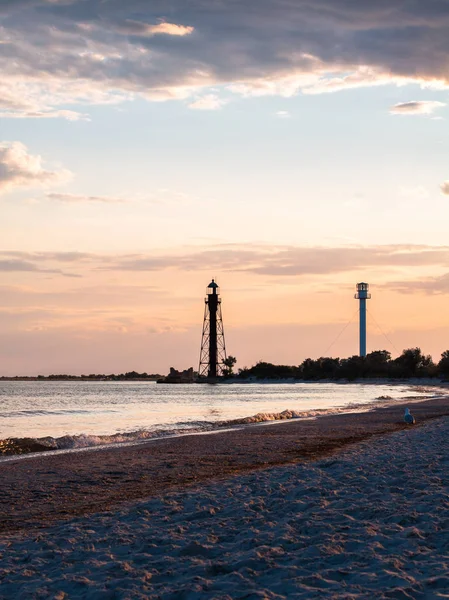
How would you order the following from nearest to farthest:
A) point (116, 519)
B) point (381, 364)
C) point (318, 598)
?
point (318, 598), point (116, 519), point (381, 364)

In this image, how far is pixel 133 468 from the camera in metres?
17.8

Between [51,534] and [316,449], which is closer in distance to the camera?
[51,534]

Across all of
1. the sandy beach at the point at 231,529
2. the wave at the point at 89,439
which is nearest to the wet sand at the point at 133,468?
the sandy beach at the point at 231,529

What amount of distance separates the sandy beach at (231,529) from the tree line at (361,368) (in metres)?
138

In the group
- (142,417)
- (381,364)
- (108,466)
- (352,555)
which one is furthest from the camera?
(381,364)

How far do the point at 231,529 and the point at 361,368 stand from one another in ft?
524

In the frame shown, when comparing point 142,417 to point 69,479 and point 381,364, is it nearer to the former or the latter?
point 69,479

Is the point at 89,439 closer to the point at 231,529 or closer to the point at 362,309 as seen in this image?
the point at 231,529

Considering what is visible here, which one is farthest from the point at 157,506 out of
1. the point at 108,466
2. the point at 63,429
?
the point at 63,429

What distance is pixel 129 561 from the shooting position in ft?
27.3

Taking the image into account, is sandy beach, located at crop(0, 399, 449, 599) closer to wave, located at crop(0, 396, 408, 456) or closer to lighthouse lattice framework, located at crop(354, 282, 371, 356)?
wave, located at crop(0, 396, 408, 456)

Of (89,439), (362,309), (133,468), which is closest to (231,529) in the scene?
(133,468)

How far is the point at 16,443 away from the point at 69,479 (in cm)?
922

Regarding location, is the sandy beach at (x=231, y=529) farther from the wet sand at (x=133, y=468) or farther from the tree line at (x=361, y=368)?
the tree line at (x=361, y=368)
